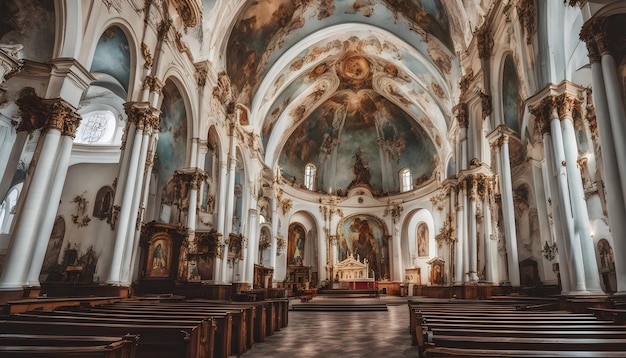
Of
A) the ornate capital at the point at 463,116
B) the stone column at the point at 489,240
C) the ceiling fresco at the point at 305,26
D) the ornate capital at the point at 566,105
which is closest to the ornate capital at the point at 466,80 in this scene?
the ornate capital at the point at 463,116

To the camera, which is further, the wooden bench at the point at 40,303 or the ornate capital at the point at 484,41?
the ornate capital at the point at 484,41

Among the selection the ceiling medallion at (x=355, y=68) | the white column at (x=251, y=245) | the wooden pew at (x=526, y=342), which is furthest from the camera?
the ceiling medallion at (x=355, y=68)

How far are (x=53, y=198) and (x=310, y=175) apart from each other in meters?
25.3

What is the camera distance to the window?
62.1ft

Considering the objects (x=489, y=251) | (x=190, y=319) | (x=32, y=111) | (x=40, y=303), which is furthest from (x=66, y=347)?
(x=489, y=251)

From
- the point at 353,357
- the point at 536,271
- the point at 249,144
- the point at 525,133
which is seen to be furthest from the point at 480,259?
the point at 249,144

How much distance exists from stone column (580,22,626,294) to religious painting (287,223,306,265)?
2628cm

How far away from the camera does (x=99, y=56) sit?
1262 centimetres

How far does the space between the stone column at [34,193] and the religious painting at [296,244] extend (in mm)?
24009

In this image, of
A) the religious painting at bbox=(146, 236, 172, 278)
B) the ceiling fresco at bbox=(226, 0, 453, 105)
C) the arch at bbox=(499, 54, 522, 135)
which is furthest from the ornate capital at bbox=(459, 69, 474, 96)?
the religious painting at bbox=(146, 236, 172, 278)

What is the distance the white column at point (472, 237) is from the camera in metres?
14.7

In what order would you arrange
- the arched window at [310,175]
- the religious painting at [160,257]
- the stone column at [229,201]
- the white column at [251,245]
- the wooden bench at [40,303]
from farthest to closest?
1. the arched window at [310,175]
2. the white column at [251,245]
3. the stone column at [229,201]
4. the religious painting at [160,257]
5. the wooden bench at [40,303]

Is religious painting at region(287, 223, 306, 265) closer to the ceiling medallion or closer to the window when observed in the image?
the ceiling medallion

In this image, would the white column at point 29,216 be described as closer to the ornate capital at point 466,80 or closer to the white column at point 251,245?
the white column at point 251,245
